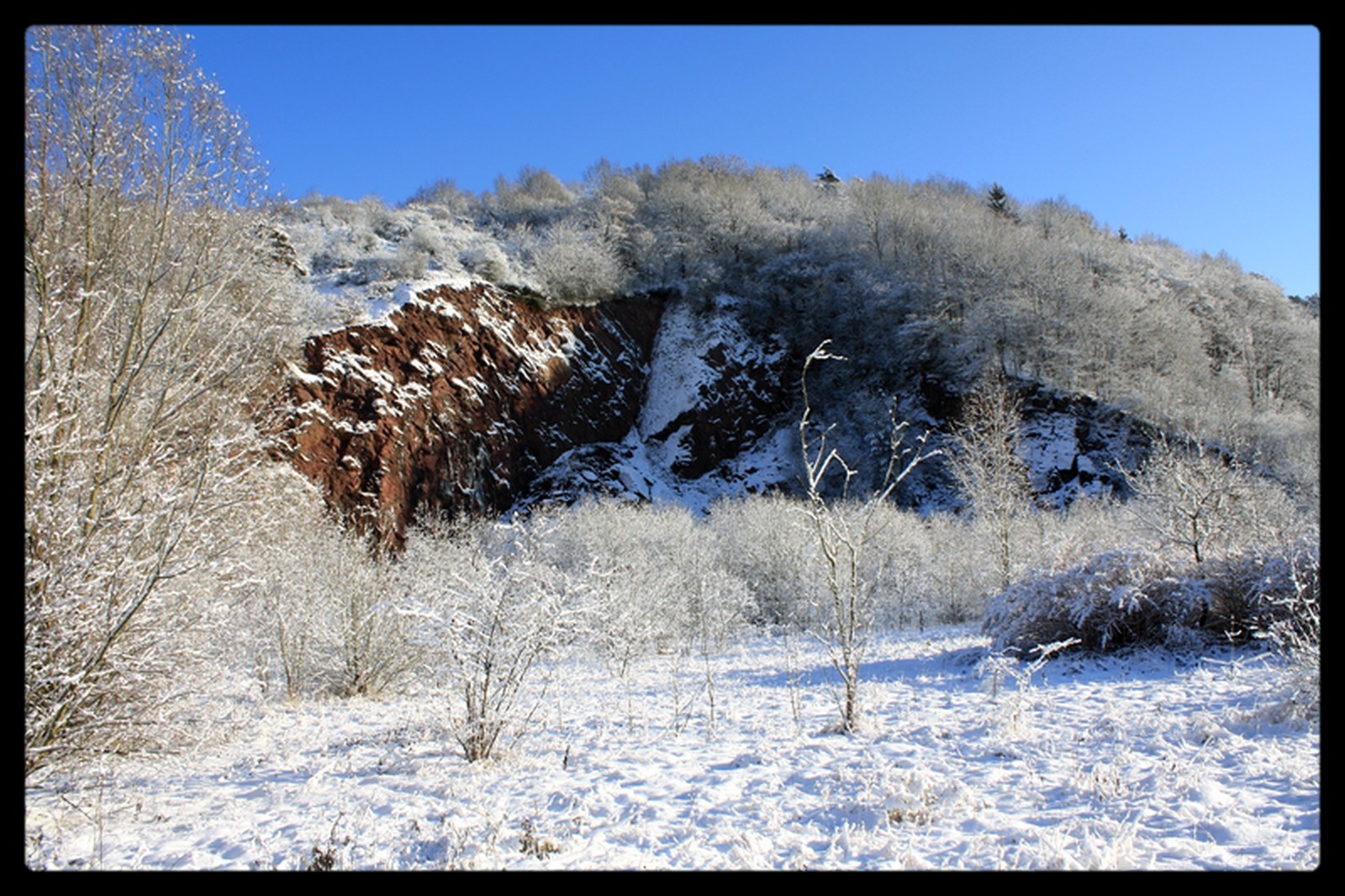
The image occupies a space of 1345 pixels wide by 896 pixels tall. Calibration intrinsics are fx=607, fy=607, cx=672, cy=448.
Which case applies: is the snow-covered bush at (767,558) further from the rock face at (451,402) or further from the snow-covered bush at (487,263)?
the snow-covered bush at (487,263)

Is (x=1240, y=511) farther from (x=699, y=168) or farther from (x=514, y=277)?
(x=699, y=168)

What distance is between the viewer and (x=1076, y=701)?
23.8 ft

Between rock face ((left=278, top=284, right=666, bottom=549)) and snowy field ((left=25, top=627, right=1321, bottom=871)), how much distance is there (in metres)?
19.9

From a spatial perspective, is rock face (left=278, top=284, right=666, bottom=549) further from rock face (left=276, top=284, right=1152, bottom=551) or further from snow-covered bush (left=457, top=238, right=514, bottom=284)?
snow-covered bush (left=457, top=238, right=514, bottom=284)

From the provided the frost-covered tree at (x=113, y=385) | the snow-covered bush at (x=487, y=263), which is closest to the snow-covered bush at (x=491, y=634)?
the frost-covered tree at (x=113, y=385)

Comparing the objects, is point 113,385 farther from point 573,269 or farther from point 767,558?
point 573,269

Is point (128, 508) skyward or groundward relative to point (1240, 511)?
skyward

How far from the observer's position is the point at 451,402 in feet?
104

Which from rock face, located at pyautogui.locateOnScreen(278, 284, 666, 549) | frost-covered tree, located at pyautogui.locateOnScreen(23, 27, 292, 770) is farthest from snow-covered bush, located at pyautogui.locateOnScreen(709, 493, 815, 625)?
frost-covered tree, located at pyautogui.locateOnScreen(23, 27, 292, 770)

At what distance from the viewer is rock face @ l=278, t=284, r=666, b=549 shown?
87.5 ft

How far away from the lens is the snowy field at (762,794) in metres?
3.51

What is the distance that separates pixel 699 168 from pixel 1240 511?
193 feet

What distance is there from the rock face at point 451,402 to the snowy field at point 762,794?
782 inches
